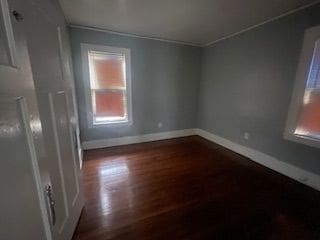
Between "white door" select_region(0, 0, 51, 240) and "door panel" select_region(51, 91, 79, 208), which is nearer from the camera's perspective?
"white door" select_region(0, 0, 51, 240)

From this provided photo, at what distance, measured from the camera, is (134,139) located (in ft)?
12.2

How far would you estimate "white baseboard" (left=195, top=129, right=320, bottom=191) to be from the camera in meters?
2.14

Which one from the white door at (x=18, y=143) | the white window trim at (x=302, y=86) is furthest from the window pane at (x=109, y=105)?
the white window trim at (x=302, y=86)

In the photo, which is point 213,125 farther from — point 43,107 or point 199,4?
point 43,107

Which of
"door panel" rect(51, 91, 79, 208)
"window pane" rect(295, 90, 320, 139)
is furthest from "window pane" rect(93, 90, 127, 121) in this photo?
"window pane" rect(295, 90, 320, 139)

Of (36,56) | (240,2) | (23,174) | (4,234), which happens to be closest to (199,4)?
(240,2)

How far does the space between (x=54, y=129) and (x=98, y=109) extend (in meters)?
2.33

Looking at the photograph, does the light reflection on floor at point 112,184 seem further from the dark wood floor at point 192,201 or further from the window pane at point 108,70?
the window pane at point 108,70

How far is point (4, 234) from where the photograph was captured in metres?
0.43

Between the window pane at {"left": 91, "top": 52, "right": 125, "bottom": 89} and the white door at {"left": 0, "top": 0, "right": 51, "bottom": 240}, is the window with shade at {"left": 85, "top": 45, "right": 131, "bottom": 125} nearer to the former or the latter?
the window pane at {"left": 91, "top": 52, "right": 125, "bottom": 89}

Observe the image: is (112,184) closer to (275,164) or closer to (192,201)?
(192,201)

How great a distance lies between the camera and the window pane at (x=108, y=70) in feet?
10.4

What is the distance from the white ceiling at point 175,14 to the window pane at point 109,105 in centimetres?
121

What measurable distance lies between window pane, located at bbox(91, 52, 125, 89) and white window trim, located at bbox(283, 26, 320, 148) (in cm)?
291
